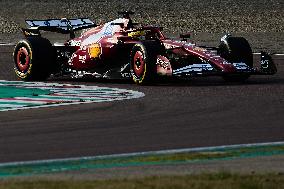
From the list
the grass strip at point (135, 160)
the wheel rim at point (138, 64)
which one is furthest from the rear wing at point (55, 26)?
the grass strip at point (135, 160)

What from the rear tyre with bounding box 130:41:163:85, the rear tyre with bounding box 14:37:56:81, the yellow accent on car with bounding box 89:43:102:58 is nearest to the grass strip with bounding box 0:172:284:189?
the rear tyre with bounding box 130:41:163:85

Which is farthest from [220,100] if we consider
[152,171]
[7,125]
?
[152,171]

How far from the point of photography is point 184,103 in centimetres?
1711

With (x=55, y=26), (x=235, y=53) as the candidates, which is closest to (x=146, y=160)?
(x=235, y=53)

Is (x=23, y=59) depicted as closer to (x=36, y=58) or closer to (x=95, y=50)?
(x=36, y=58)

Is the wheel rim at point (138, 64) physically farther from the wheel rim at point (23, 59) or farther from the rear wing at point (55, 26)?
the rear wing at point (55, 26)

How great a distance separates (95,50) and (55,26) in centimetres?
174

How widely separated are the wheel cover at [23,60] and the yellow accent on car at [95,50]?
126 centimetres

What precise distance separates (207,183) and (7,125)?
5.11m

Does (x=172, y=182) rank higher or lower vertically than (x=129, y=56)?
lower

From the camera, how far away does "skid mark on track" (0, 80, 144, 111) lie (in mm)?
17172

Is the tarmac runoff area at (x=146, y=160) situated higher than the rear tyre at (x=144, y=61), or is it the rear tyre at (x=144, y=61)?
the rear tyre at (x=144, y=61)

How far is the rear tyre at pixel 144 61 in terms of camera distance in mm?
20078

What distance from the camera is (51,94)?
18859 mm
